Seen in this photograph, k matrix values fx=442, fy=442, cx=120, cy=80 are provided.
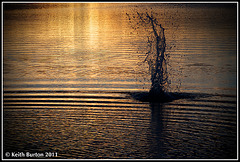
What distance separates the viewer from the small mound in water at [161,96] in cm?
1437

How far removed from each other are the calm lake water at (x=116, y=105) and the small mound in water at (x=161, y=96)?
0.16 metres

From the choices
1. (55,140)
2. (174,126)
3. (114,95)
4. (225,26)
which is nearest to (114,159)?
(55,140)

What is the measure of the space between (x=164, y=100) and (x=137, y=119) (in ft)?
8.13

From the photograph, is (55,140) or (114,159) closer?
(114,159)

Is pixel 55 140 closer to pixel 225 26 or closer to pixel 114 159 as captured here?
pixel 114 159

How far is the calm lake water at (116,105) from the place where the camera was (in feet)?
33.2

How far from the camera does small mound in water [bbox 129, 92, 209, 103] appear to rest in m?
14.4

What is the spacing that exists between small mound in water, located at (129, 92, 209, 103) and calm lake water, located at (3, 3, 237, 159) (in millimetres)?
165

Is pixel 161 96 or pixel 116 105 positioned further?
pixel 161 96

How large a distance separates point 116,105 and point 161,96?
1897mm

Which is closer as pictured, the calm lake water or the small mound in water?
the calm lake water

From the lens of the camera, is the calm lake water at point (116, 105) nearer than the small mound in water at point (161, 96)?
Yes

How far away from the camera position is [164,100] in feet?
47.2

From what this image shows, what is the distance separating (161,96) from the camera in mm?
14641
